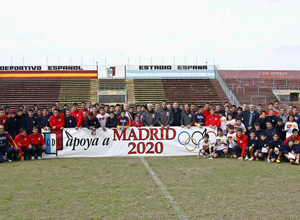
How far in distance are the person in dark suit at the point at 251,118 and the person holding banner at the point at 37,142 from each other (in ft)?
23.3

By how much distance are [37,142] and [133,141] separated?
323cm

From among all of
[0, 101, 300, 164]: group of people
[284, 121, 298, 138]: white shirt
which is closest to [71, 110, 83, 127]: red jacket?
[0, 101, 300, 164]: group of people

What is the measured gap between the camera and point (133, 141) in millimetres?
10633

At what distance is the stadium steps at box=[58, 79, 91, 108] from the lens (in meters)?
35.1

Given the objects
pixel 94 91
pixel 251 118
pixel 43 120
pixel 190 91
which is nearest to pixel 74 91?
pixel 94 91

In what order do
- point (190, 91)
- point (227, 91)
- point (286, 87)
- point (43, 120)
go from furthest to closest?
point (286, 87)
point (190, 91)
point (227, 91)
point (43, 120)

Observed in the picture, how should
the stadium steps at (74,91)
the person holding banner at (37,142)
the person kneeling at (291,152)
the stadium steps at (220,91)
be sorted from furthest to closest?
the stadium steps at (74,91) → the stadium steps at (220,91) → the person holding banner at (37,142) → the person kneeling at (291,152)

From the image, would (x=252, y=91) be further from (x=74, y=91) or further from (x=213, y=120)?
(x=213, y=120)

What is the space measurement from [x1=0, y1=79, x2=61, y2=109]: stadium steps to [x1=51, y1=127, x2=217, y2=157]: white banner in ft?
77.6

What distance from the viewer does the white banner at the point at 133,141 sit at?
1045 centimetres

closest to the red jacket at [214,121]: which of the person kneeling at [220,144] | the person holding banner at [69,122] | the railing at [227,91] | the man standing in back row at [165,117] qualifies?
the person kneeling at [220,144]

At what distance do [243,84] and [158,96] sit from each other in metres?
12.2

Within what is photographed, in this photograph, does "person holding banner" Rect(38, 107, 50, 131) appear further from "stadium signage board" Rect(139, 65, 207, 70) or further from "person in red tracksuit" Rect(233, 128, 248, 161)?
"stadium signage board" Rect(139, 65, 207, 70)

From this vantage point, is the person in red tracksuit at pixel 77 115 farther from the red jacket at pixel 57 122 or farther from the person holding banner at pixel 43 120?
the person holding banner at pixel 43 120
